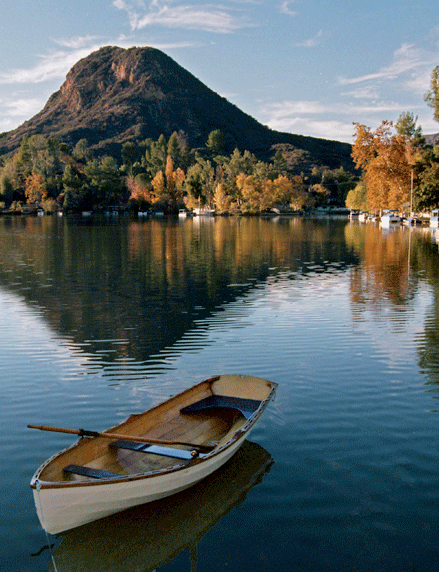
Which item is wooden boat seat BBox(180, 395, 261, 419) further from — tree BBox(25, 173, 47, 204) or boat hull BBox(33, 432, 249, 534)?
tree BBox(25, 173, 47, 204)

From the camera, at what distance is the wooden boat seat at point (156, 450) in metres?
7.97

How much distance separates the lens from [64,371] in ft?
48.1

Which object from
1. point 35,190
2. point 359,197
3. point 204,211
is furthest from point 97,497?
point 35,190

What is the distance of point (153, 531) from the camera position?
24.9 feet

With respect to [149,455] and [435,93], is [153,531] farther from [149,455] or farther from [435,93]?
[435,93]

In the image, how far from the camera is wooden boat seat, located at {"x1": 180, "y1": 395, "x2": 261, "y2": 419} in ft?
33.4

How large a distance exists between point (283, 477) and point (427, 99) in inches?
3456

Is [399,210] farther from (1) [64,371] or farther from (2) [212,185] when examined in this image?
(1) [64,371]

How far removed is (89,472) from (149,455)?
1.43 m

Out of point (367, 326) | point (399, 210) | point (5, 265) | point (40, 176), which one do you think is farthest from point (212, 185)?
point (367, 326)

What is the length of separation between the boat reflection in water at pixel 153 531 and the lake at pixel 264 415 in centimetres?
2

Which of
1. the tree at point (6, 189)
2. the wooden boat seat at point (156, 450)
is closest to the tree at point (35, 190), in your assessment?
the tree at point (6, 189)

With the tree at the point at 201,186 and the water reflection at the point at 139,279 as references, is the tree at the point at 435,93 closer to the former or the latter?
the water reflection at the point at 139,279

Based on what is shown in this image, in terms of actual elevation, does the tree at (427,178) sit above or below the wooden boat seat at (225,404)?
above
